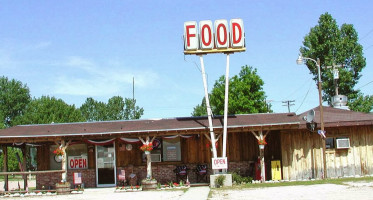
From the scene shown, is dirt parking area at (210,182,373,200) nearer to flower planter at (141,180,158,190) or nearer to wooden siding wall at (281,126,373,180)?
flower planter at (141,180,158,190)

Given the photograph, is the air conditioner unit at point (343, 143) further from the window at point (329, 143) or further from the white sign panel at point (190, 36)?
the white sign panel at point (190, 36)

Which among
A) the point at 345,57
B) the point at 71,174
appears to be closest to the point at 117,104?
the point at 345,57

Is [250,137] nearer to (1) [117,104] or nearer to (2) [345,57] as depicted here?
(2) [345,57]

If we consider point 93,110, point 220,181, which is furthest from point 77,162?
point 93,110

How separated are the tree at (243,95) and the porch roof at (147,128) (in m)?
27.6

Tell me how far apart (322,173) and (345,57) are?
2010cm

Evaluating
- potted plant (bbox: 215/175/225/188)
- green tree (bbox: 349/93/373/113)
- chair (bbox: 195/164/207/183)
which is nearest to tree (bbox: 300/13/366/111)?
green tree (bbox: 349/93/373/113)

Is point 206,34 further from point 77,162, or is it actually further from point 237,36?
point 77,162

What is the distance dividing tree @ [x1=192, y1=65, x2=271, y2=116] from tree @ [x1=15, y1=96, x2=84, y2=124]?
1954 cm

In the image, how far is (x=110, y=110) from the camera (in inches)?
3334

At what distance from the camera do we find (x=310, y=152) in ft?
72.6

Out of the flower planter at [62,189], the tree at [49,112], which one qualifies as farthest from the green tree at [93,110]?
the flower planter at [62,189]

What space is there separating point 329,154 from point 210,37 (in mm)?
7941

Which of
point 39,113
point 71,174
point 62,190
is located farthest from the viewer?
point 39,113
